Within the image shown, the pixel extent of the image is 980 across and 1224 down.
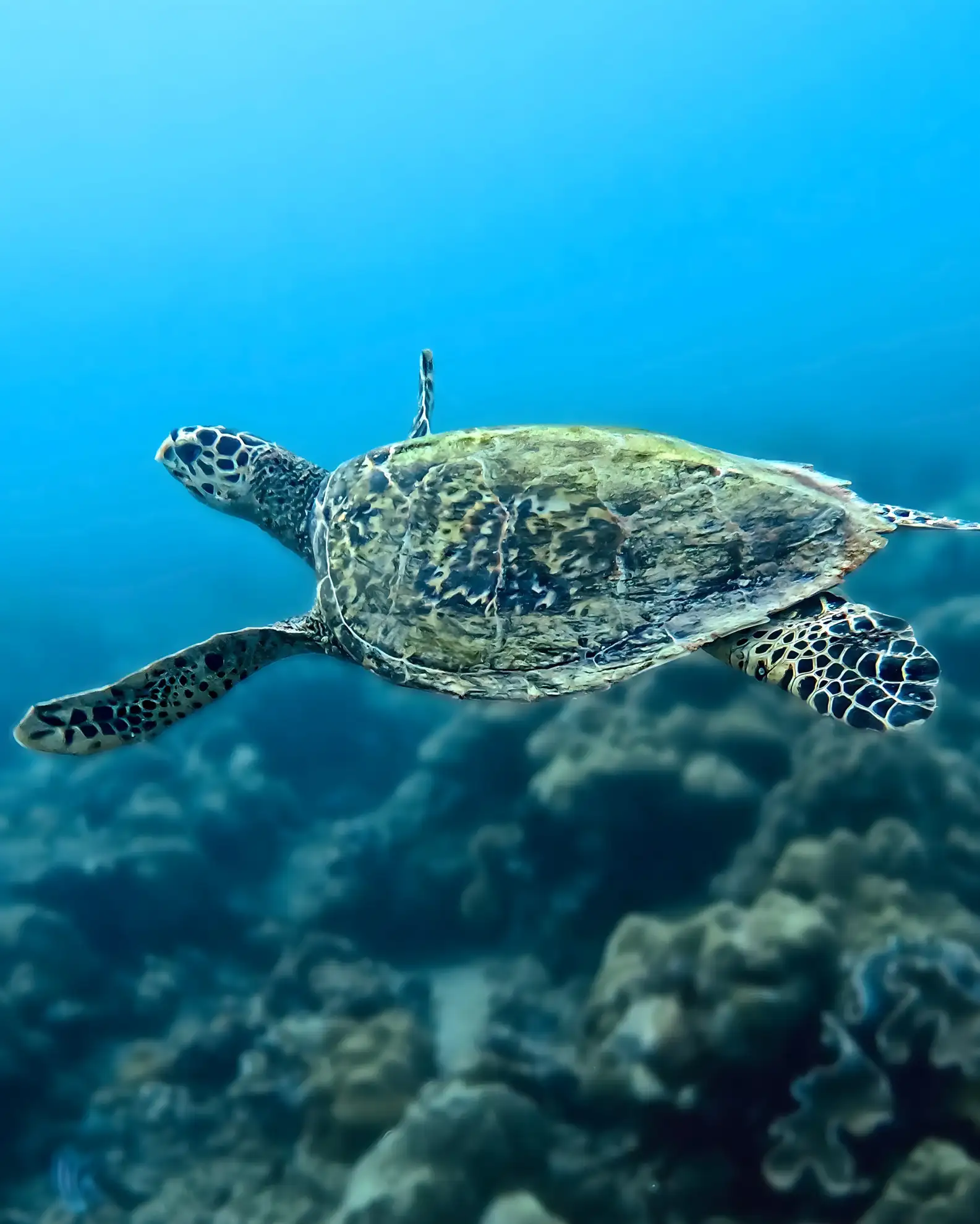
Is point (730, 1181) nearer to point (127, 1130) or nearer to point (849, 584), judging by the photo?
point (127, 1130)

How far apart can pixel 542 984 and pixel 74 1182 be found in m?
2.87

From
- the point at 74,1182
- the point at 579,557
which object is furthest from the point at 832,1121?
the point at 74,1182

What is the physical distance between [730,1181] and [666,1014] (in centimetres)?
68

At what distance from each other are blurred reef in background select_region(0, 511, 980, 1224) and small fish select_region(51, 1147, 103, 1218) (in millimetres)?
16

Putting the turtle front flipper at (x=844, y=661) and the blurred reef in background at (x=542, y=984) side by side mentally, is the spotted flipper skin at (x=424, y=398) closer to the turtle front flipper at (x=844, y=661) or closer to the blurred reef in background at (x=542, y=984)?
the blurred reef in background at (x=542, y=984)

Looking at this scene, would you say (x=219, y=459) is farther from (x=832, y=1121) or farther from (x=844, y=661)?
(x=832, y=1121)

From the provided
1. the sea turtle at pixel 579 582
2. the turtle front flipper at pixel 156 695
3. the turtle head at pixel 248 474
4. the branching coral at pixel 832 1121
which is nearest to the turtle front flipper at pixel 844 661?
the sea turtle at pixel 579 582

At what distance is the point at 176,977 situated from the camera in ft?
15.5

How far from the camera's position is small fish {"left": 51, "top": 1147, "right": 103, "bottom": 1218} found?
139 inches

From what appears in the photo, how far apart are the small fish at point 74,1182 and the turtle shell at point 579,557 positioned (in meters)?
3.29

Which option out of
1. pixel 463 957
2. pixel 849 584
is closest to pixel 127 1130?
pixel 463 957

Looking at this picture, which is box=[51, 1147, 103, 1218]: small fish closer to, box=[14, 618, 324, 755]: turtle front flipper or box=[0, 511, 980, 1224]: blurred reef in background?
box=[0, 511, 980, 1224]: blurred reef in background

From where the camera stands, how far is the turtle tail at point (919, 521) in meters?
3.62

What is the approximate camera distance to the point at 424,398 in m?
6.46
